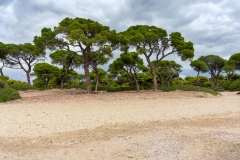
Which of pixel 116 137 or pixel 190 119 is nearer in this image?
pixel 116 137

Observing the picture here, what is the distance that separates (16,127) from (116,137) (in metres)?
3.27

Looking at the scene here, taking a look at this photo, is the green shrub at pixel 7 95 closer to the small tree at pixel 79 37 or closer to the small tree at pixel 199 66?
the small tree at pixel 79 37

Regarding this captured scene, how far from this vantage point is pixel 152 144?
5121 millimetres

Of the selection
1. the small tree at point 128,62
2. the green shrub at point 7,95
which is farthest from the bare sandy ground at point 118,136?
the small tree at point 128,62

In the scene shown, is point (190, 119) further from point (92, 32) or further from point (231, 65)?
point (231, 65)

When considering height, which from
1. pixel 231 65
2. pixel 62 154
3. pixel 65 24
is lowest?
pixel 62 154

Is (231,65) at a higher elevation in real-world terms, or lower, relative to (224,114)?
higher

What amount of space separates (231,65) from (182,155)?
111 feet

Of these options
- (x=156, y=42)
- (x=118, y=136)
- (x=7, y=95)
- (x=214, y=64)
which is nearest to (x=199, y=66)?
(x=214, y=64)

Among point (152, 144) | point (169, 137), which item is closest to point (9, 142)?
point (152, 144)

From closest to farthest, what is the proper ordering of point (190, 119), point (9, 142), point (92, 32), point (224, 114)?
point (9, 142)
point (190, 119)
point (224, 114)
point (92, 32)

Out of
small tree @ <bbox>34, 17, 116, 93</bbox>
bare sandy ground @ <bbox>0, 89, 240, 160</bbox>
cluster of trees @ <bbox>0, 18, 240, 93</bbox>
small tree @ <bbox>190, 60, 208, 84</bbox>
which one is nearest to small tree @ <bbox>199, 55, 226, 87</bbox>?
small tree @ <bbox>190, 60, 208, 84</bbox>

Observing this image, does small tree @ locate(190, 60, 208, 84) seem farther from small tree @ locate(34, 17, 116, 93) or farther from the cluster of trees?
small tree @ locate(34, 17, 116, 93)

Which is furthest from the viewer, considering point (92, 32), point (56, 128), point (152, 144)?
point (92, 32)
